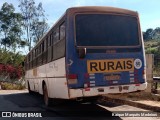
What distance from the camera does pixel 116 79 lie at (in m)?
10.8

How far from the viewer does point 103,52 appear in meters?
10.8

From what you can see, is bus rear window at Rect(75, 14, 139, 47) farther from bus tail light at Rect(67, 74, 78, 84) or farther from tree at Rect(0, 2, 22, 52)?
tree at Rect(0, 2, 22, 52)

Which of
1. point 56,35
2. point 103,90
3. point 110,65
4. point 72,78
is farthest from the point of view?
point 56,35

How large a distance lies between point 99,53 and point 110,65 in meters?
0.50

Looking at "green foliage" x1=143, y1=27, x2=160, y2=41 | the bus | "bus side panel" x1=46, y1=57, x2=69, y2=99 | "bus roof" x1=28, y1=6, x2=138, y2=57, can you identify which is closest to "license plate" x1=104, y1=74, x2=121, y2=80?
the bus

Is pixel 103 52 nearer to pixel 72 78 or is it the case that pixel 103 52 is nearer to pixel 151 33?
pixel 72 78

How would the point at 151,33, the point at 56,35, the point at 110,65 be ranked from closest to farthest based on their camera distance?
the point at 110,65, the point at 56,35, the point at 151,33

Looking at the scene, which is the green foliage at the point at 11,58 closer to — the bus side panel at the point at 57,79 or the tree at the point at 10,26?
the tree at the point at 10,26

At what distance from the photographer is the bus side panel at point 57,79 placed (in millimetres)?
10984

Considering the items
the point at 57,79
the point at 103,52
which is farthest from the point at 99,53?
the point at 57,79

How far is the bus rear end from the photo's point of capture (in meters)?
10.5

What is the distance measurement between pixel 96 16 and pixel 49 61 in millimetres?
3535

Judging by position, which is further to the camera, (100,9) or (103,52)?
(100,9)

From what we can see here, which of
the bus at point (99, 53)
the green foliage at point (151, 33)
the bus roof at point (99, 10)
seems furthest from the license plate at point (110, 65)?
the green foliage at point (151, 33)
